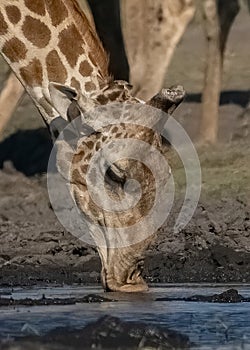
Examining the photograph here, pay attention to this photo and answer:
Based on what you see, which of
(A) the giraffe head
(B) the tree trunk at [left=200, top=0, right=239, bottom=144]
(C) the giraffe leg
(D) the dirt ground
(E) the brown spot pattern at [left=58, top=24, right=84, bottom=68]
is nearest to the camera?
(A) the giraffe head

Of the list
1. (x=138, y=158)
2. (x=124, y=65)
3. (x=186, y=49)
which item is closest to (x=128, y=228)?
(x=138, y=158)

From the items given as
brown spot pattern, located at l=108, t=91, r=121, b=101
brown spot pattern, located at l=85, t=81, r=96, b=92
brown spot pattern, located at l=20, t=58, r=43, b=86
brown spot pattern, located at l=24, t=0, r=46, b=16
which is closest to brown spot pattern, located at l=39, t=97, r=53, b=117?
brown spot pattern, located at l=20, t=58, r=43, b=86

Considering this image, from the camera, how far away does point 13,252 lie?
1052 centimetres

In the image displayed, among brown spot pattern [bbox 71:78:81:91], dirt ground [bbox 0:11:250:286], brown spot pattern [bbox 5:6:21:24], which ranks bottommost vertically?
dirt ground [bbox 0:11:250:286]

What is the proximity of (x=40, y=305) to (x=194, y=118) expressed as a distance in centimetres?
788

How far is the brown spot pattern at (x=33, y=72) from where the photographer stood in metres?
8.67

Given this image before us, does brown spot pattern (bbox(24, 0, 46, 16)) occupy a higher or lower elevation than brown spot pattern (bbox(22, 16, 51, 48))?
higher

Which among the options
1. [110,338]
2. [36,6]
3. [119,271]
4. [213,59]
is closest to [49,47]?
[36,6]

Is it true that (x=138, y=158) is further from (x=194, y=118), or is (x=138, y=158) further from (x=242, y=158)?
(x=194, y=118)

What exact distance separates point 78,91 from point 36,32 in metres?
0.52

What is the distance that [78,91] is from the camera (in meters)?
8.42

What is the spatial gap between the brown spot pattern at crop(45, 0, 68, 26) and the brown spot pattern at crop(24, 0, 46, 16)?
32mm

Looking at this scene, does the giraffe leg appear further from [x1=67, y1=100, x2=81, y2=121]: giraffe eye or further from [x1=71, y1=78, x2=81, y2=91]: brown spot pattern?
[x1=67, y1=100, x2=81, y2=121]: giraffe eye

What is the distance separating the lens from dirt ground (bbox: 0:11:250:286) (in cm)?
1005
